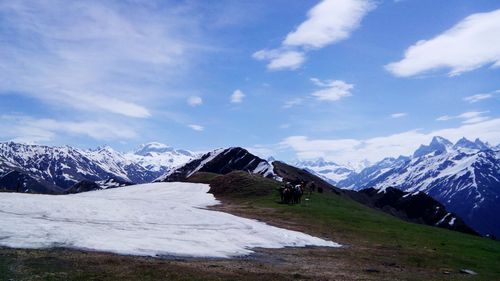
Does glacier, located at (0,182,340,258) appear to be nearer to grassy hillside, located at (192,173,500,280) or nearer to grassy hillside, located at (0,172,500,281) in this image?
grassy hillside, located at (0,172,500,281)

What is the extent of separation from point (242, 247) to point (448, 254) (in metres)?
19.4

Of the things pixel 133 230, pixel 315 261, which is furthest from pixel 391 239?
pixel 133 230

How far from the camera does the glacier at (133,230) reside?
31578 millimetres

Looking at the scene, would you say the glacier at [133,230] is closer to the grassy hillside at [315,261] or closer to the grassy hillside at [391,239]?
the grassy hillside at [315,261]

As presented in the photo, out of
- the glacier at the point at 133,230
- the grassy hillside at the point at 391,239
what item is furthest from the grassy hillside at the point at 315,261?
the glacier at the point at 133,230

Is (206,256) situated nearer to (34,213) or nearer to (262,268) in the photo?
(262,268)

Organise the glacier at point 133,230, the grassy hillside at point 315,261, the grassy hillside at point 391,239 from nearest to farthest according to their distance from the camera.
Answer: the grassy hillside at point 315,261
the glacier at point 133,230
the grassy hillside at point 391,239

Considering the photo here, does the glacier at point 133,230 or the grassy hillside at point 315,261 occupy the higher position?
the glacier at point 133,230

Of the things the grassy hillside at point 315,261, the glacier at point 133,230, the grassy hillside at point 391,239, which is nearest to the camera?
the grassy hillside at point 315,261

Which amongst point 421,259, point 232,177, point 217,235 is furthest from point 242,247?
point 232,177

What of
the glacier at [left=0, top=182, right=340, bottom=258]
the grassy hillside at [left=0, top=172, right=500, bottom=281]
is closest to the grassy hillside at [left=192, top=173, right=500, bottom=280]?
the grassy hillside at [left=0, top=172, right=500, bottom=281]

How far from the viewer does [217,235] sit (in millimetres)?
41656

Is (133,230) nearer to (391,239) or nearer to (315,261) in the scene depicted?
(315,261)

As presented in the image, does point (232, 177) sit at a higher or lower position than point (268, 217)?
higher
